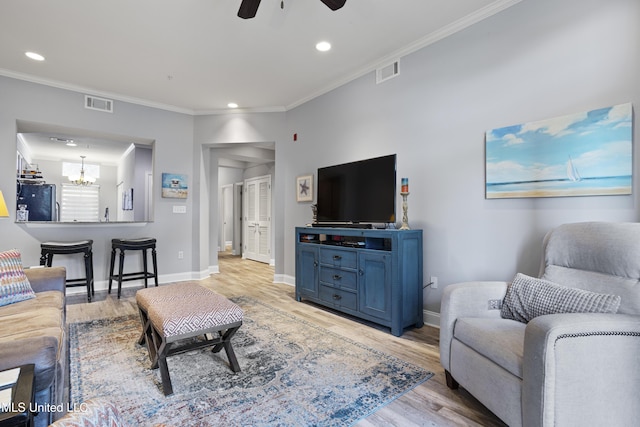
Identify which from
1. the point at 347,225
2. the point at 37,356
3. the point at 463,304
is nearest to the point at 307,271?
the point at 347,225

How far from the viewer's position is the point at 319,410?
169cm

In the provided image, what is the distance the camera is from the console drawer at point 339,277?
3.15 meters

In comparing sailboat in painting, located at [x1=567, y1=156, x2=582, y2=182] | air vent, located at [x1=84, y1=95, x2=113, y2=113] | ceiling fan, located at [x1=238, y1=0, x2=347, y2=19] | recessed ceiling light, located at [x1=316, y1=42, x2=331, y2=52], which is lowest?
sailboat in painting, located at [x1=567, y1=156, x2=582, y2=182]

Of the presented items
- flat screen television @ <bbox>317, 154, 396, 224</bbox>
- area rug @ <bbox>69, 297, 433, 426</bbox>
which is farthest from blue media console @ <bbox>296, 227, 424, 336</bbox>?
area rug @ <bbox>69, 297, 433, 426</bbox>

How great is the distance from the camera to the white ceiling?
264cm

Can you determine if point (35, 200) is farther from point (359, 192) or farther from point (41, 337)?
point (359, 192)

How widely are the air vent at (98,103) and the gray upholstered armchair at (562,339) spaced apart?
5.01 meters

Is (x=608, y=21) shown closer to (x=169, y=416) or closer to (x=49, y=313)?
(x=169, y=416)

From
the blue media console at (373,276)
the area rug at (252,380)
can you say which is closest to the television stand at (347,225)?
the blue media console at (373,276)

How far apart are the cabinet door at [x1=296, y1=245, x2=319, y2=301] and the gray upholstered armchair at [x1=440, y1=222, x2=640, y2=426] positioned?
1.92 meters

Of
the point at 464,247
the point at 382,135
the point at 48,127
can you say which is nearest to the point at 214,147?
the point at 48,127

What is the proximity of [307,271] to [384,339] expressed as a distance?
1.35 meters

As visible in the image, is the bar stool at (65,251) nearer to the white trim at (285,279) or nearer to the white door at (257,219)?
the white trim at (285,279)

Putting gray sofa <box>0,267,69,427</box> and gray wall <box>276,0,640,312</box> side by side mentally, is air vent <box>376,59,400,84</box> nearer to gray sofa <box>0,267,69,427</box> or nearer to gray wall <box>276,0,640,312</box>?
gray wall <box>276,0,640,312</box>
